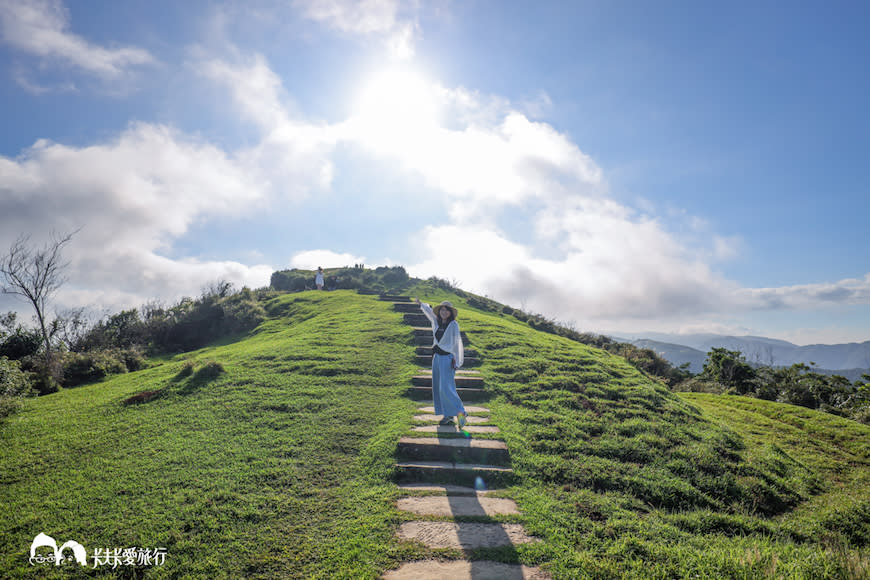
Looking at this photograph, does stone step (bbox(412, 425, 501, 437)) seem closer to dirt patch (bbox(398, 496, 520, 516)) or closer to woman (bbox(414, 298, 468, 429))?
woman (bbox(414, 298, 468, 429))

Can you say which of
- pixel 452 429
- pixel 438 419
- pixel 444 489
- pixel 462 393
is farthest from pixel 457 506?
pixel 462 393

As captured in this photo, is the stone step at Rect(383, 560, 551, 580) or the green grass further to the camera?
the green grass

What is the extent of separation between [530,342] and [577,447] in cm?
846

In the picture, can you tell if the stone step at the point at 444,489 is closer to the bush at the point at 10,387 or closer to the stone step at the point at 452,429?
the stone step at the point at 452,429

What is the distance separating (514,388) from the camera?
11.2 meters

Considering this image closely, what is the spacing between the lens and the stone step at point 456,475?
21.7 ft

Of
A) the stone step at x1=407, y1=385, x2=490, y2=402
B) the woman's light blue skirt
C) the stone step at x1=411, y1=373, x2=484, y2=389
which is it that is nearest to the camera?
the woman's light blue skirt

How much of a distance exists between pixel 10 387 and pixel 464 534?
13.6 metres

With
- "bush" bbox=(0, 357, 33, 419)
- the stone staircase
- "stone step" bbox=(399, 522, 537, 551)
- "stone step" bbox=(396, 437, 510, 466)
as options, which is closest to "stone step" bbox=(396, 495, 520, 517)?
the stone staircase

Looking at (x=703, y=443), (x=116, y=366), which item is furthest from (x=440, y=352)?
(x=116, y=366)

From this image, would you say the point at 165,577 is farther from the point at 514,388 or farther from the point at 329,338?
the point at 329,338

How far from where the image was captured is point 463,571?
435cm

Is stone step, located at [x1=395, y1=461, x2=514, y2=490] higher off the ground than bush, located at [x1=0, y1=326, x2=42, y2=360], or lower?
lower

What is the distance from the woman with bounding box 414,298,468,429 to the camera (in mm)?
8438
